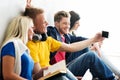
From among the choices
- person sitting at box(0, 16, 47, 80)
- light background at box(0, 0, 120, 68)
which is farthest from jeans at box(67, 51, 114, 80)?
light background at box(0, 0, 120, 68)

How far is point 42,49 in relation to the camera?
2.27 m

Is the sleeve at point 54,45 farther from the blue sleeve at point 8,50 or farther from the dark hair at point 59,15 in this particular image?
the blue sleeve at point 8,50

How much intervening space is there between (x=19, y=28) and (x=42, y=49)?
40cm

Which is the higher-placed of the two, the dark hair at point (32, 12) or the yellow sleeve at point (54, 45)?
the dark hair at point (32, 12)

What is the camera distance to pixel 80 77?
2479 mm

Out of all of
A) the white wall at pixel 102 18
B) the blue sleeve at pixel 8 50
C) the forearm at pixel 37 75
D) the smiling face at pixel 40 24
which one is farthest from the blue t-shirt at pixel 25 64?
the white wall at pixel 102 18

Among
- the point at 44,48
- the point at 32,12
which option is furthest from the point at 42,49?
the point at 32,12

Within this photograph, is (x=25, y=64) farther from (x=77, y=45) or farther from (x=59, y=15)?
(x=59, y=15)

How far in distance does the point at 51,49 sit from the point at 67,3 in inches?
45.5

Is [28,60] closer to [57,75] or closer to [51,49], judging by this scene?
[57,75]

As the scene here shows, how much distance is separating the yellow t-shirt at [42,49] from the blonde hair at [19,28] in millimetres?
237

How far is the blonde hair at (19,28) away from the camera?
1909mm

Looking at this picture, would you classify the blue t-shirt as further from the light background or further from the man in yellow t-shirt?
the light background

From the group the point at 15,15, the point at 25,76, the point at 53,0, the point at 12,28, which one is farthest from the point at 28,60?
the point at 53,0
